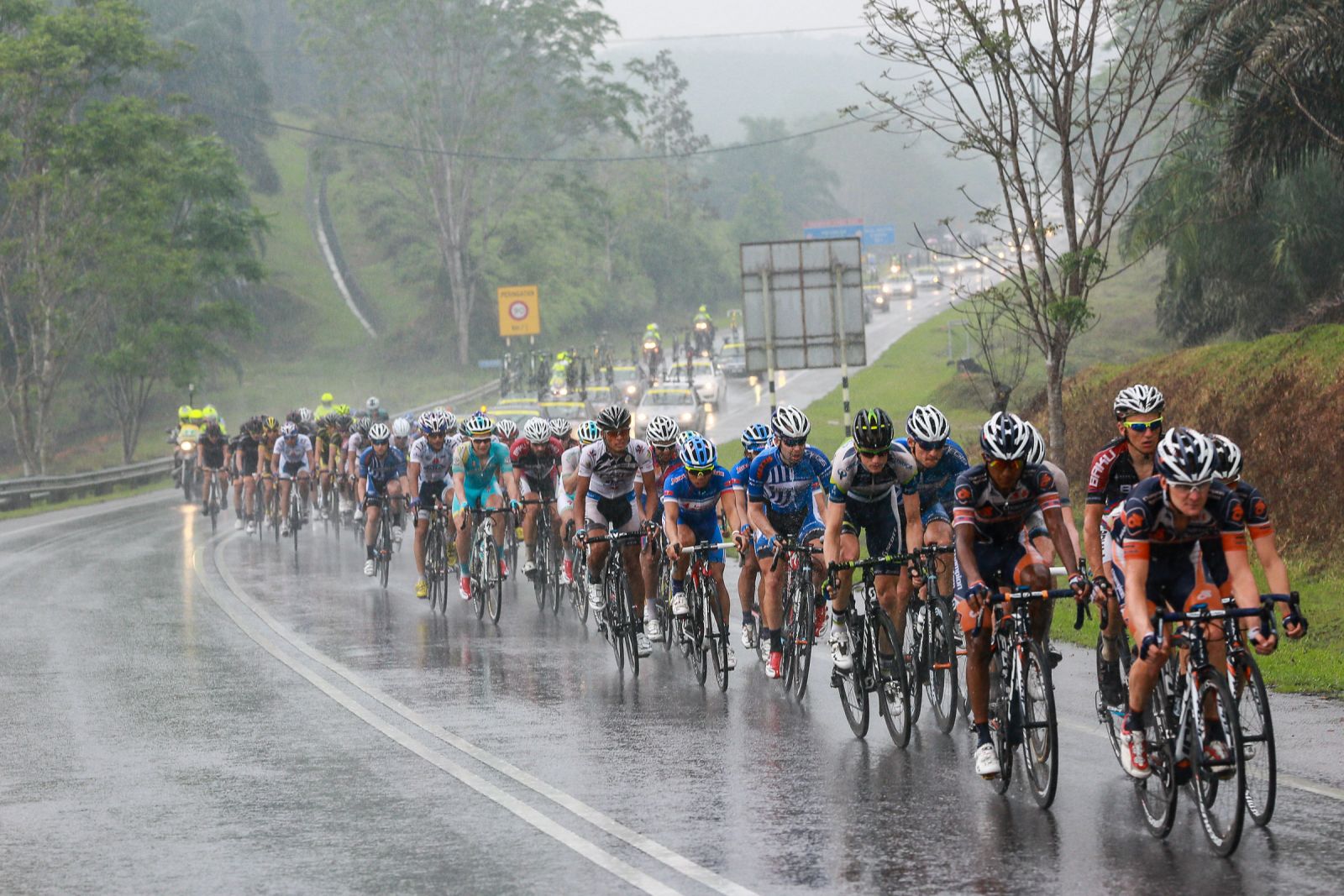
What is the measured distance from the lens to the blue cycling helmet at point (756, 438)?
1311 cm

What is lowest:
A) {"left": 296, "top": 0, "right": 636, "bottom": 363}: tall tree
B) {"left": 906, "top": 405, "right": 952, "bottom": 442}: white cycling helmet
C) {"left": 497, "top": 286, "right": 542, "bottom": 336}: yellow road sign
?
{"left": 906, "top": 405, "right": 952, "bottom": 442}: white cycling helmet

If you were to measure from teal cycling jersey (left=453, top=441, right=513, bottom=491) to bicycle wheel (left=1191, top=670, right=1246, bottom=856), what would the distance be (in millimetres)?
10796

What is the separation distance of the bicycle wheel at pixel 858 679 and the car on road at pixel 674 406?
40652 mm

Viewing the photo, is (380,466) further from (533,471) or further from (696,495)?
(696,495)

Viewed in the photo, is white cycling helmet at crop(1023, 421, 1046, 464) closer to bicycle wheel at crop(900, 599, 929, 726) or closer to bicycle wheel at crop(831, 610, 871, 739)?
bicycle wheel at crop(900, 599, 929, 726)

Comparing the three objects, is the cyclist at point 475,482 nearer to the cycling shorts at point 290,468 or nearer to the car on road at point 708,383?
the cycling shorts at point 290,468

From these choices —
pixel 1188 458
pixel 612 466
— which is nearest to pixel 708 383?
pixel 612 466

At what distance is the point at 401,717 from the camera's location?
459 inches

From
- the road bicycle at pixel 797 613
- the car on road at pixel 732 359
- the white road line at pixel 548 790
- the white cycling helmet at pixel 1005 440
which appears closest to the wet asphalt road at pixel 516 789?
the white road line at pixel 548 790

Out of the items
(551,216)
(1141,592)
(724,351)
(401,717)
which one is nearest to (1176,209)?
(401,717)

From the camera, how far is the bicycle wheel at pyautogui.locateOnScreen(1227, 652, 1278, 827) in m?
7.15

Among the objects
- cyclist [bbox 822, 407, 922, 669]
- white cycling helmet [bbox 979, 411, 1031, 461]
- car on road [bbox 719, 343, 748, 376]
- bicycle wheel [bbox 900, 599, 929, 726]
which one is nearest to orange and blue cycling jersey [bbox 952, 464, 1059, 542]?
white cycling helmet [bbox 979, 411, 1031, 461]

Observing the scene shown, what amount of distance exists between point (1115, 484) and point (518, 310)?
69018mm

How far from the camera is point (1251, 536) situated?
7.54 metres
